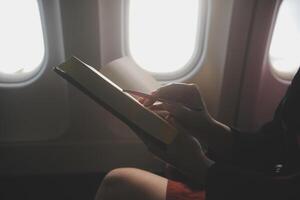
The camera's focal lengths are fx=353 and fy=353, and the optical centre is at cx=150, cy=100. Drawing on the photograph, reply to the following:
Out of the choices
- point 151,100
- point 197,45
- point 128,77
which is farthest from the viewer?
point 197,45

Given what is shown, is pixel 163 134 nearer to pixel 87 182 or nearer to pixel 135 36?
pixel 135 36

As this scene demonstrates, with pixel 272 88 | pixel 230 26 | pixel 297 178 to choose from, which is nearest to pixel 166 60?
pixel 230 26

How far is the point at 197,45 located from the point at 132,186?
0.66 metres

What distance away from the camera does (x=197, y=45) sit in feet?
4.26

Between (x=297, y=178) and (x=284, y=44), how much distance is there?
0.79 meters

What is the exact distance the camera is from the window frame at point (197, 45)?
1.21 m

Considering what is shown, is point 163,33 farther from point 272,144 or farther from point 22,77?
point 272,144

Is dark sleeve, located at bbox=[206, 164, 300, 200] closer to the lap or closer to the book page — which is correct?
the lap

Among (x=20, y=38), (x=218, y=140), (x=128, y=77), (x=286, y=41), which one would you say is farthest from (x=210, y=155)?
(x=20, y=38)

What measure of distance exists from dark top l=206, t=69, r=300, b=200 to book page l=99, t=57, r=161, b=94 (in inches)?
10.2

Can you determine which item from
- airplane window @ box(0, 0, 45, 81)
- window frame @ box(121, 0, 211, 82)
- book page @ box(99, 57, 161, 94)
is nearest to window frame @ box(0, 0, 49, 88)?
airplane window @ box(0, 0, 45, 81)

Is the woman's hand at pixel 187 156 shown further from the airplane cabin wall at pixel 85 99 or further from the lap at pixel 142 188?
the airplane cabin wall at pixel 85 99

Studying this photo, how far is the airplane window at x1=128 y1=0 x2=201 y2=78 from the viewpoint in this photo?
127 centimetres

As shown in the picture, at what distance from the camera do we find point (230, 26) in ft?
4.00
